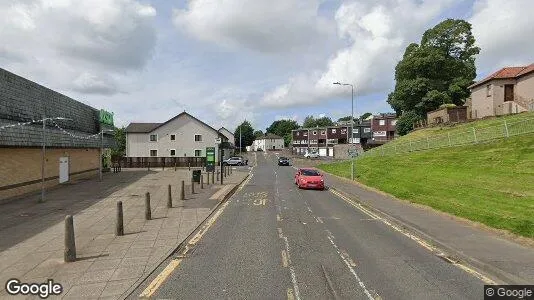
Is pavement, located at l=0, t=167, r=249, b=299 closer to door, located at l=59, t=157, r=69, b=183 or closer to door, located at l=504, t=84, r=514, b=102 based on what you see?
door, located at l=59, t=157, r=69, b=183

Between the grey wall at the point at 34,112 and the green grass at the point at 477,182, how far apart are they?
2107 cm

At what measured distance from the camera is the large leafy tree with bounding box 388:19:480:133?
6303 centimetres

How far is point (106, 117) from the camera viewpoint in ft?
144

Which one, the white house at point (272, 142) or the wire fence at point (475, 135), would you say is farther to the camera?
the white house at point (272, 142)

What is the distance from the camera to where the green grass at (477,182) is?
1591cm

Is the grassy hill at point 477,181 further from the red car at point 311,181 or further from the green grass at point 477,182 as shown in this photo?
the red car at point 311,181

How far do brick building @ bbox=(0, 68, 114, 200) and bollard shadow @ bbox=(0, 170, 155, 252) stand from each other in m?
1.15

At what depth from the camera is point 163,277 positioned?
8.76 meters

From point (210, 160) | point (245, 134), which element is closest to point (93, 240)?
point (210, 160)

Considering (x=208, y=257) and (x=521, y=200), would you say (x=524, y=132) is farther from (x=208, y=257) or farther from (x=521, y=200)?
(x=208, y=257)
